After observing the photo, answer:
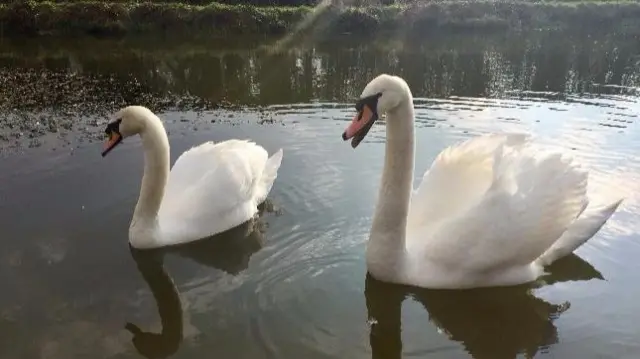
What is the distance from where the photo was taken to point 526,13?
29641 mm

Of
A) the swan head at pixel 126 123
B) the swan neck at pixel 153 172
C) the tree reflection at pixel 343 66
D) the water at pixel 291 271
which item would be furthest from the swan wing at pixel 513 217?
the tree reflection at pixel 343 66

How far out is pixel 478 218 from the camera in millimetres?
5371

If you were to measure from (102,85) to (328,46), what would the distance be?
1010 cm

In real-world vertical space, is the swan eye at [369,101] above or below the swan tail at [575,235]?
above

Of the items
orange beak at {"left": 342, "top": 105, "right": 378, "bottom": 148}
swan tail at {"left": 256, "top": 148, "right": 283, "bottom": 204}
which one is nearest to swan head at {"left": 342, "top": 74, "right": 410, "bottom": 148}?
orange beak at {"left": 342, "top": 105, "right": 378, "bottom": 148}

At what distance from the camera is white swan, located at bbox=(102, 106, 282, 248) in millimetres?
6398

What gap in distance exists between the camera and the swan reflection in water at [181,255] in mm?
5094

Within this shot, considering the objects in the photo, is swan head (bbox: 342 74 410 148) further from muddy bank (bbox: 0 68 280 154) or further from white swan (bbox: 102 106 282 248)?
muddy bank (bbox: 0 68 280 154)

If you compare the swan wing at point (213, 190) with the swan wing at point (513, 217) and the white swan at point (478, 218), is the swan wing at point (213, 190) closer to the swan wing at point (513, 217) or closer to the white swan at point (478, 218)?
the white swan at point (478, 218)

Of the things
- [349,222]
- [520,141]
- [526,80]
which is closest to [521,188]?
[520,141]

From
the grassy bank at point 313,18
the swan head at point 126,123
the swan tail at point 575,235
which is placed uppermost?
the grassy bank at point 313,18

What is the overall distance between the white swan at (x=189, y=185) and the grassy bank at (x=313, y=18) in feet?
63.5

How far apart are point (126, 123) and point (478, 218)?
344 centimetres

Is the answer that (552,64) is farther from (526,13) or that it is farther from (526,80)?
(526,13)
